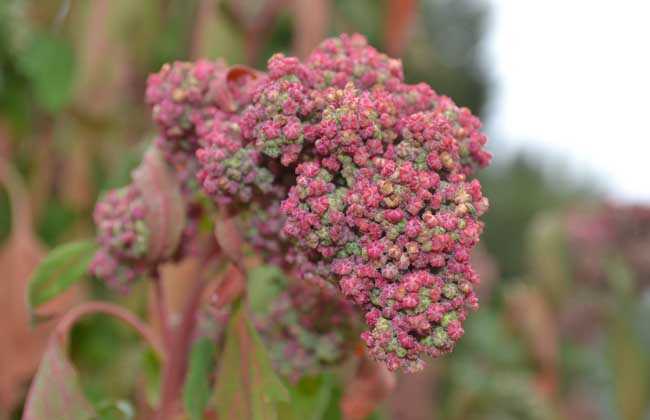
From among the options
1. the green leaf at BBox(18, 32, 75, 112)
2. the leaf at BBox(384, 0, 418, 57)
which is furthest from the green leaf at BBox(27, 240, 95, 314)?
the leaf at BBox(384, 0, 418, 57)

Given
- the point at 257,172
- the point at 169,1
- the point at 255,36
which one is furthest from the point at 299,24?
the point at 257,172

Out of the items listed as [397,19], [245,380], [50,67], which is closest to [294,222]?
[245,380]

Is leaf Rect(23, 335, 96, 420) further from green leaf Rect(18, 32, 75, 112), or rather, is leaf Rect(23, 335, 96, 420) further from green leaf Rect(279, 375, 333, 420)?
green leaf Rect(18, 32, 75, 112)

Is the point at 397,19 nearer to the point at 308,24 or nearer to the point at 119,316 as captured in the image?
the point at 308,24

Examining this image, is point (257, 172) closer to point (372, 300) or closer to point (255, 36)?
point (372, 300)

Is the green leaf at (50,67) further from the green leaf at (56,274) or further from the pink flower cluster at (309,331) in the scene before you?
the pink flower cluster at (309,331)

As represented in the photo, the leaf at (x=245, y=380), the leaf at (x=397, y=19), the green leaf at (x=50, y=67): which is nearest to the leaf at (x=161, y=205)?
the leaf at (x=245, y=380)
